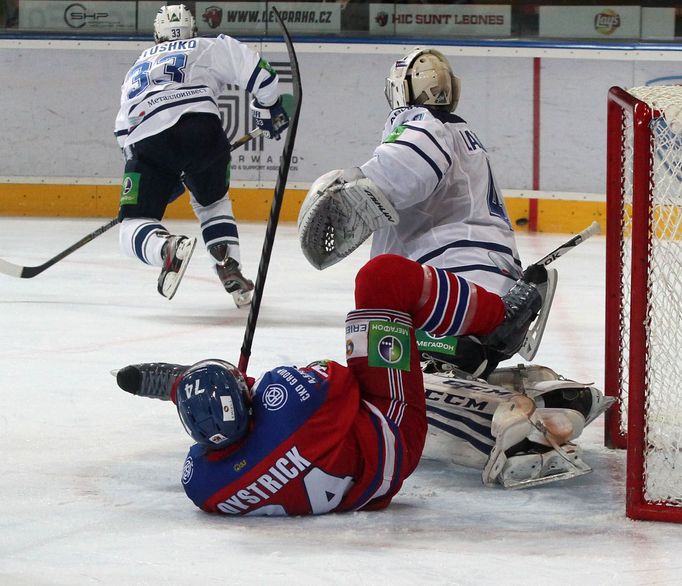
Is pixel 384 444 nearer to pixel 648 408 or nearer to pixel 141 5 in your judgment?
pixel 648 408

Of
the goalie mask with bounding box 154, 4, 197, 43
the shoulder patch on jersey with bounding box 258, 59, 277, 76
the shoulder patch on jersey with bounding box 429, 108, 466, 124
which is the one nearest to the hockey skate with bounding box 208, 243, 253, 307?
the shoulder patch on jersey with bounding box 258, 59, 277, 76

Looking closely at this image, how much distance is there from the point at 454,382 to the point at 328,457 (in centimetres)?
48

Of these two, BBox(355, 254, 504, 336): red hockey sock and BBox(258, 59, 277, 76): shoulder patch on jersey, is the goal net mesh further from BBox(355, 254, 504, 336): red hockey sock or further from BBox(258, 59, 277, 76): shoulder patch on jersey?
BBox(258, 59, 277, 76): shoulder patch on jersey

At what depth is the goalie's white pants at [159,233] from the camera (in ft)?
14.8

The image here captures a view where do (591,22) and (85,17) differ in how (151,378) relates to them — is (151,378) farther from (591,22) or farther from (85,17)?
(85,17)

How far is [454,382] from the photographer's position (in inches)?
96.7

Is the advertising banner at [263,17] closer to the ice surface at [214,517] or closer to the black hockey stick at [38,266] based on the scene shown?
the black hockey stick at [38,266]

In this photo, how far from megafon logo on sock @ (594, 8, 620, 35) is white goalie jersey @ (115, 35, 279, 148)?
105 inches

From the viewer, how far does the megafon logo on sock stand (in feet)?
22.7

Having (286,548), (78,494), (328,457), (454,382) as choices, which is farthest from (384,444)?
(78,494)

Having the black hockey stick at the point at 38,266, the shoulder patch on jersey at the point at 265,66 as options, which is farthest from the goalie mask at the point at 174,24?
the black hockey stick at the point at 38,266

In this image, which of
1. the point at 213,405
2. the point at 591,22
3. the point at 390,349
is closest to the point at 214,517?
the point at 213,405

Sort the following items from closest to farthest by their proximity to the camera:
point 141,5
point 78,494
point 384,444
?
1. point 384,444
2. point 78,494
3. point 141,5

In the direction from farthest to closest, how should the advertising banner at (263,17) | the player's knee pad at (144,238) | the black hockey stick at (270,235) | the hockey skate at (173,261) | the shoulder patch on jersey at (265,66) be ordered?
the advertising banner at (263,17) < the shoulder patch on jersey at (265,66) < the player's knee pad at (144,238) < the hockey skate at (173,261) < the black hockey stick at (270,235)
